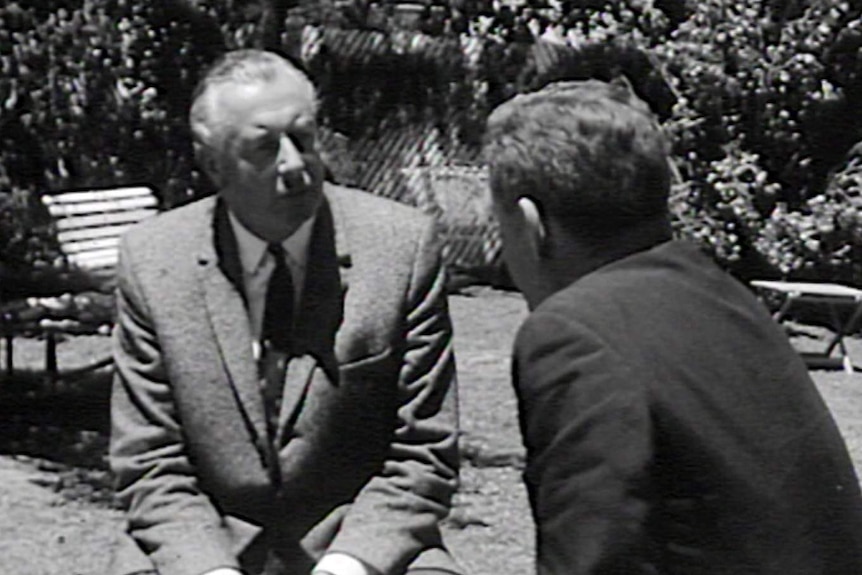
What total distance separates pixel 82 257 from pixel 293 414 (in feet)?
19.7

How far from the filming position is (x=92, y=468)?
7.55 metres

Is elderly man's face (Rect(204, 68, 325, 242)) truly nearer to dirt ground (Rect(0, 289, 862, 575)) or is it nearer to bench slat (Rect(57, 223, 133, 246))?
dirt ground (Rect(0, 289, 862, 575))

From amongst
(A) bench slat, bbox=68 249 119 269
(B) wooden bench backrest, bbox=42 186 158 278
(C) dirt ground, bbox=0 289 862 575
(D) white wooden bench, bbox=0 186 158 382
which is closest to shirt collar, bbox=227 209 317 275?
(C) dirt ground, bbox=0 289 862 575

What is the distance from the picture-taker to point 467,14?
9.77m

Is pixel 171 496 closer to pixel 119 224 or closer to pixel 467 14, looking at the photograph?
pixel 119 224

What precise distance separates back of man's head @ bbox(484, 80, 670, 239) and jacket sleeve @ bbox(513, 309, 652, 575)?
0.19 m

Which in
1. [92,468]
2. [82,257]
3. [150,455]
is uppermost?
[150,455]

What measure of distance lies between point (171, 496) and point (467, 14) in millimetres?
7020

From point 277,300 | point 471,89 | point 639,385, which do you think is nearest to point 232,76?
point 277,300

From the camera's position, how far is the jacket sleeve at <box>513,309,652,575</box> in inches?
84.4

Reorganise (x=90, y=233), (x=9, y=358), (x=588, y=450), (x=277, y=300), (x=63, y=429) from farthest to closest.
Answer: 1. (x=9, y=358)
2. (x=90, y=233)
3. (x=63, y=429)
4. (x=277, y=300)
5. (x=588, y=450)

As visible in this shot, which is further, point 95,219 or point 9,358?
point 9,358

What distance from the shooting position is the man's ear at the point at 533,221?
234cm

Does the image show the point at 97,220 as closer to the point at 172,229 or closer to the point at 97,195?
the point at 97,195
